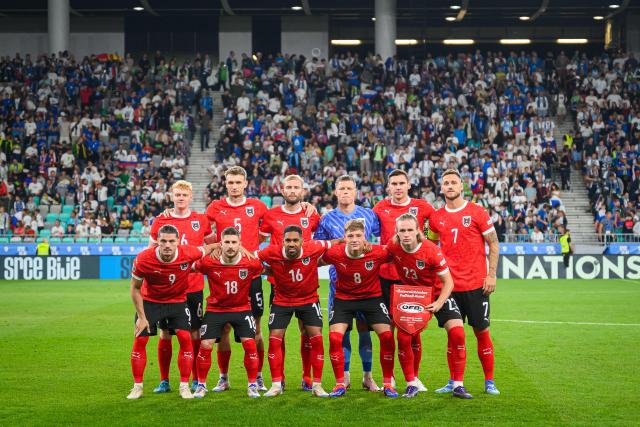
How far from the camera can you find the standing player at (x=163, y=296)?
9703 mm

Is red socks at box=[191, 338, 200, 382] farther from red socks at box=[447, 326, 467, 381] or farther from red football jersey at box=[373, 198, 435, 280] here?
red socks at box=[447, 326, 467, 381]

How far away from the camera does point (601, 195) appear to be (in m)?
33.3

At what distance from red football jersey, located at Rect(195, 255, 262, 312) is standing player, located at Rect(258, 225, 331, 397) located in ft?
0.67

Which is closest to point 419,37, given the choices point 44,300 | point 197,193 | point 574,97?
point 574,97

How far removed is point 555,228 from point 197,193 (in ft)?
44.2

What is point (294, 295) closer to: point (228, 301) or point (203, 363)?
point (228, 301)

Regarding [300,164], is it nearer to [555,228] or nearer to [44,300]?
[555,228]

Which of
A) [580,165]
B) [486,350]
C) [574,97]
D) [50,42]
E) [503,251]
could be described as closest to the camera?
[486,350]

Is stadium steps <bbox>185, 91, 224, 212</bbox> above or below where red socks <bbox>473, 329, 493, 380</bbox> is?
above

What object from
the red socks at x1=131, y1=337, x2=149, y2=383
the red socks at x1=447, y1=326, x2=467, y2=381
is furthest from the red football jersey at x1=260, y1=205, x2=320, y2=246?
the red socks at x1=447, y1=326, x2=467, y2=381

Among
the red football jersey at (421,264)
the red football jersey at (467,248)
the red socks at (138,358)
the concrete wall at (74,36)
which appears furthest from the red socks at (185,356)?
the concrete wall at (74,36)

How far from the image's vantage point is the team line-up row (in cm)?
970

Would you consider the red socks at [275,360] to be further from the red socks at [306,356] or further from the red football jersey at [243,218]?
the red football jersey at [243,218]

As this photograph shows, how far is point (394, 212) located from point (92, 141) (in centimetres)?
2671
